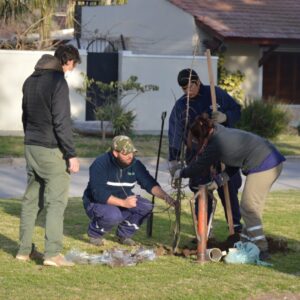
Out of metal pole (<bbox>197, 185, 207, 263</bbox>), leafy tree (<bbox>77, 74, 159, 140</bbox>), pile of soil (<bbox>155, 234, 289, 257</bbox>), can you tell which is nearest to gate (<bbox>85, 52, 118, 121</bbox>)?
leafy tree (<bbox>77, 74, 159, 140</bbox>)

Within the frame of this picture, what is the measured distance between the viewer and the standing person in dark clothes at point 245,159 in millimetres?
7895

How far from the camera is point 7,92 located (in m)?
22.1

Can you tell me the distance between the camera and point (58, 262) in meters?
7.85

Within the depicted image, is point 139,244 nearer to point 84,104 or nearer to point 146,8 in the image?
point 84,104

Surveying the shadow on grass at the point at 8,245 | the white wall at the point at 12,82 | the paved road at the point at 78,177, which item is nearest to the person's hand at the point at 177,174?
the shadow on grass at the point at 8,245

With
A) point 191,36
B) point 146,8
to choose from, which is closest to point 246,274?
point 191,36

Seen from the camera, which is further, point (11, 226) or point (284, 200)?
point (284, 200)

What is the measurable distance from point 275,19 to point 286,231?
16786mm

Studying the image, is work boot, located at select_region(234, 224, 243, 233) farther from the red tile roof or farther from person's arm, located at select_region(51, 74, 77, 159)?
the red tile roof

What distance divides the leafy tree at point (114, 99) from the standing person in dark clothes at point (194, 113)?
10.2 m

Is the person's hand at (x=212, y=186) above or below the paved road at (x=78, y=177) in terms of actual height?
above

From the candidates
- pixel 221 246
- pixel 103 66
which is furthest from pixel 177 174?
pixel 103 66

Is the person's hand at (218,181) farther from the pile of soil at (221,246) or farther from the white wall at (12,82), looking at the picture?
the white wall at (12,82)

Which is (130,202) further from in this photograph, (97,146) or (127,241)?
(97,146)
